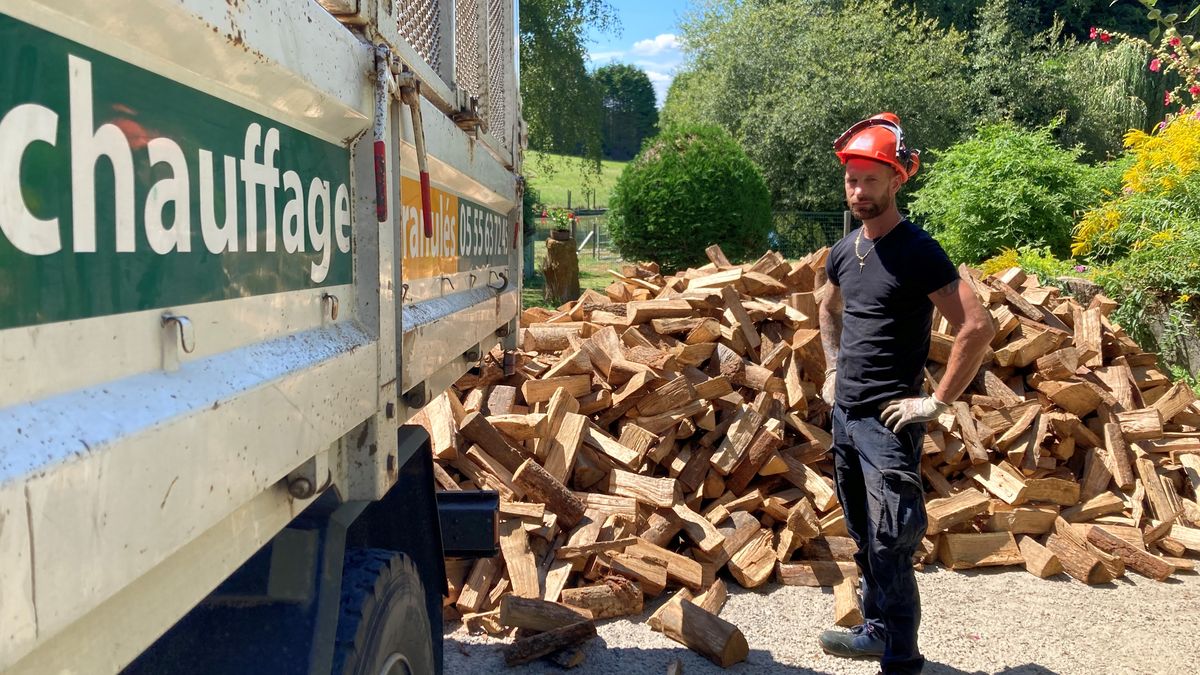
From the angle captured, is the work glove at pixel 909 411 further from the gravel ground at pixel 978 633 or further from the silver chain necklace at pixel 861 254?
the gravel ground at pixel 978 633

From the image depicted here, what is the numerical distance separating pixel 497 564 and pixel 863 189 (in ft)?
7.71

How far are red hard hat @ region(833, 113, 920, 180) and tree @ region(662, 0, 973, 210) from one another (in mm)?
19220

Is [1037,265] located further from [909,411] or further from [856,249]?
[909,411]

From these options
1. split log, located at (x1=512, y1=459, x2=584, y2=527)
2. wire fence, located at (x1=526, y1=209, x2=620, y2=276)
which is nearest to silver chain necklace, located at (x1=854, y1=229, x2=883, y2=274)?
split log, located at (x1=512, y1=459, x2=584, y2=527)

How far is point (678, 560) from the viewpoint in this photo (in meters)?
4.49

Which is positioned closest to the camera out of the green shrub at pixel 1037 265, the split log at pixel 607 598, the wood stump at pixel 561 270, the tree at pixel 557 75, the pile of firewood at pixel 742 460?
the split log at pixel 607 598

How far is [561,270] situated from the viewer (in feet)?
45.2

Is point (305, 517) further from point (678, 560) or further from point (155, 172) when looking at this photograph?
point (678, 560)

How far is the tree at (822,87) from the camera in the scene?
2209 centimetres

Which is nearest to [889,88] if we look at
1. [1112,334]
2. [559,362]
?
[1112,334]

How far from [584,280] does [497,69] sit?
49.6 feet

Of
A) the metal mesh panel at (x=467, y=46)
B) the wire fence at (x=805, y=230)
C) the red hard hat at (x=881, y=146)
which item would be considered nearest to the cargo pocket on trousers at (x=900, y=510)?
the red hard hat at (x=881, y=146)

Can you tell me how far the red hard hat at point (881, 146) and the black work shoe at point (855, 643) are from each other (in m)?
1.89

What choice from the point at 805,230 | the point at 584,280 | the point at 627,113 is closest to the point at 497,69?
the point at 584,280
